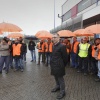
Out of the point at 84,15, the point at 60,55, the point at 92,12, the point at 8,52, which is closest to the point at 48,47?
the point at 8,52

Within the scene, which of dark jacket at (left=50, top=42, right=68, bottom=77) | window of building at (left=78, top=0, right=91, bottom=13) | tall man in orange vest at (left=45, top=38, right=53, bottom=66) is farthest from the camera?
window of building at (left=78, top=0, right=91, bottom=13)

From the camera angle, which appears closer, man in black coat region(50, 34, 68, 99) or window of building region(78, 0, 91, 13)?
man in black coat region(50, 34, 68, 99)

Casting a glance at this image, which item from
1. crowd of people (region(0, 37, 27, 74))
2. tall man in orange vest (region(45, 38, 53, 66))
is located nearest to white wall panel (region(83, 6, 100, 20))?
tall man in orange vest (region(45, 38, 53, 66))

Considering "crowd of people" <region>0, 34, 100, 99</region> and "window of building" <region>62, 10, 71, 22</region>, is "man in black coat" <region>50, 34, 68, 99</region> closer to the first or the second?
"crowd of people" <region>0, 34, 100, 99</region>

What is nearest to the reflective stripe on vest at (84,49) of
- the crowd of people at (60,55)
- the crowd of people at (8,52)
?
the crowd of people at (60,55)

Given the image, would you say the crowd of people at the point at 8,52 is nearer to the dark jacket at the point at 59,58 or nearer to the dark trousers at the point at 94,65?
the dark trousers at the point at 94,65

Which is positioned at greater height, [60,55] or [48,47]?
[60,55]

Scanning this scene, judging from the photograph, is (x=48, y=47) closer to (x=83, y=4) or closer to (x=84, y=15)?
(x=84, y=15)

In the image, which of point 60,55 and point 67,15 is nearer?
point 60,55

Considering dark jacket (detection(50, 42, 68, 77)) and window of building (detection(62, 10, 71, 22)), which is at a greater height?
window of building (detection(62, 10, 71, 22))

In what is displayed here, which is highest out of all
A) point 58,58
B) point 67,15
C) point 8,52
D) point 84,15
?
point 67,15

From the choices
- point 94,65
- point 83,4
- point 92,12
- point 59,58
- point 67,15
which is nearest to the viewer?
point 59,58

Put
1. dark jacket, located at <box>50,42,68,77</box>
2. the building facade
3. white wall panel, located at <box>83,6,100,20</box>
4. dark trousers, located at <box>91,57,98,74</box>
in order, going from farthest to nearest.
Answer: the building facade < white wall panel, located at <box>83,6,100,20</box> < dark trousers, located at <box>91,57,98,74</box> < dark jacket, located at <box>50,42,68,77</box>

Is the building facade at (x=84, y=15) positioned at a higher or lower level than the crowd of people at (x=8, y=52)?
higher
